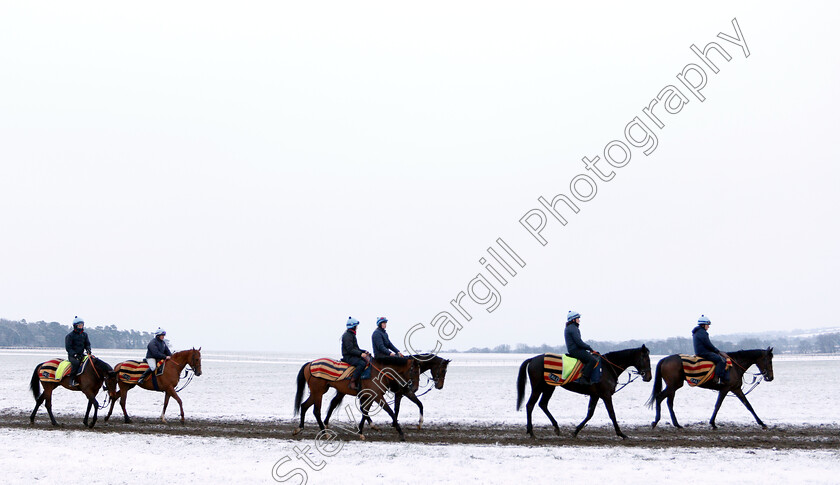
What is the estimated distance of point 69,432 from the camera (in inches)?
607

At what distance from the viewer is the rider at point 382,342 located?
16172 mm

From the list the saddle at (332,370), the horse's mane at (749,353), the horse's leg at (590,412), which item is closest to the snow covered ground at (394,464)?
the horse's leg at (590,412)

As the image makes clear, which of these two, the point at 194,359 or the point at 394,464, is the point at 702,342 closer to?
the point at 394,464

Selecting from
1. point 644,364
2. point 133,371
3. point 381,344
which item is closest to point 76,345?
point 133,371

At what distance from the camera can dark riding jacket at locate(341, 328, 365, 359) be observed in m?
15.8

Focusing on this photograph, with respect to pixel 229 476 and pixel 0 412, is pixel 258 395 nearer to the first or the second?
pixel 0 412

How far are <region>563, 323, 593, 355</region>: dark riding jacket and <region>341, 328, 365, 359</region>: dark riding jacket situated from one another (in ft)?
15.0

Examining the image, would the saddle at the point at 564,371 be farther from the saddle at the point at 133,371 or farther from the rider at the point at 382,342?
the saddle at the point at 133,371

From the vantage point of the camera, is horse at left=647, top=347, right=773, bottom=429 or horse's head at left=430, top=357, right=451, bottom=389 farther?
horse at left=647, top=347, right=773, bottom=429

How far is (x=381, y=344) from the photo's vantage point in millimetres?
16219

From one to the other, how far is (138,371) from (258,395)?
40.6ft

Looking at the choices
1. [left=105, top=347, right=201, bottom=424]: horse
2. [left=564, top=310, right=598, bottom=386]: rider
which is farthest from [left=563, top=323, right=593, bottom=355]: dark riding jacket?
[left=105, top=347, right=201, bottom=424]: horse

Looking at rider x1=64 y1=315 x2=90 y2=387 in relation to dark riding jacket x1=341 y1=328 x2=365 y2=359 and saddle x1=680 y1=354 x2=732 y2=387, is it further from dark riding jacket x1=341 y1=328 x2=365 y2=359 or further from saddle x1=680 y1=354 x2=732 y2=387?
saddle x1=680 y1=354 x2=732 y2=387

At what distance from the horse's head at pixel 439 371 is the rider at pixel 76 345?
9.01m
